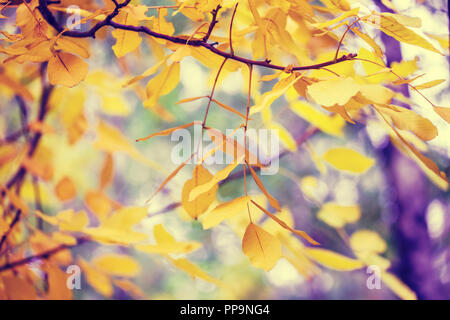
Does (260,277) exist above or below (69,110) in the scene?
below

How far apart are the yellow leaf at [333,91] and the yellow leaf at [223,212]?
107 mm

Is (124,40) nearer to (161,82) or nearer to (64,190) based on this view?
(161,82)

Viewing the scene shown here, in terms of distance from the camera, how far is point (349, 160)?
55 centimetres

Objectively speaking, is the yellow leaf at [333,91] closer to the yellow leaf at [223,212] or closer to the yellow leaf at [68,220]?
the yellow leaf at [223,212]

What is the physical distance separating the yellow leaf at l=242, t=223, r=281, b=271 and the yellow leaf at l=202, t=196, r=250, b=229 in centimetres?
3

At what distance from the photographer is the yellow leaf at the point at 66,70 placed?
1.01 ft

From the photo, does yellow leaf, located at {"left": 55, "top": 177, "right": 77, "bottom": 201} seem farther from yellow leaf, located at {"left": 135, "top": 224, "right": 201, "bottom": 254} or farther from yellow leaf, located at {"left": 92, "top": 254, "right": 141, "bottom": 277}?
yellow leaf, located at {"left": 135, "top": 224, "right": 201, "bottom": 254}

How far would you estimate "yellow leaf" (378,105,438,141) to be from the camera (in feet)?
0.86

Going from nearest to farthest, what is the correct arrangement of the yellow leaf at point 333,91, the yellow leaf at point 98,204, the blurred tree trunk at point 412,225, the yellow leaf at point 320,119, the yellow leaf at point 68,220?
1. the yellow leaf at point 333,91
2. the yellow leaf at point 68,220
3. the yellow leaf at point 320,119
4. the yellow leaf at point 98,204
5. the blurred tree trunk at point 412,225

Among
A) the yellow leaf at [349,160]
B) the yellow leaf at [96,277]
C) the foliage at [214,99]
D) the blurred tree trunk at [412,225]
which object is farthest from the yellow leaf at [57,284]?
the blurred tree trunk at [412,225]
